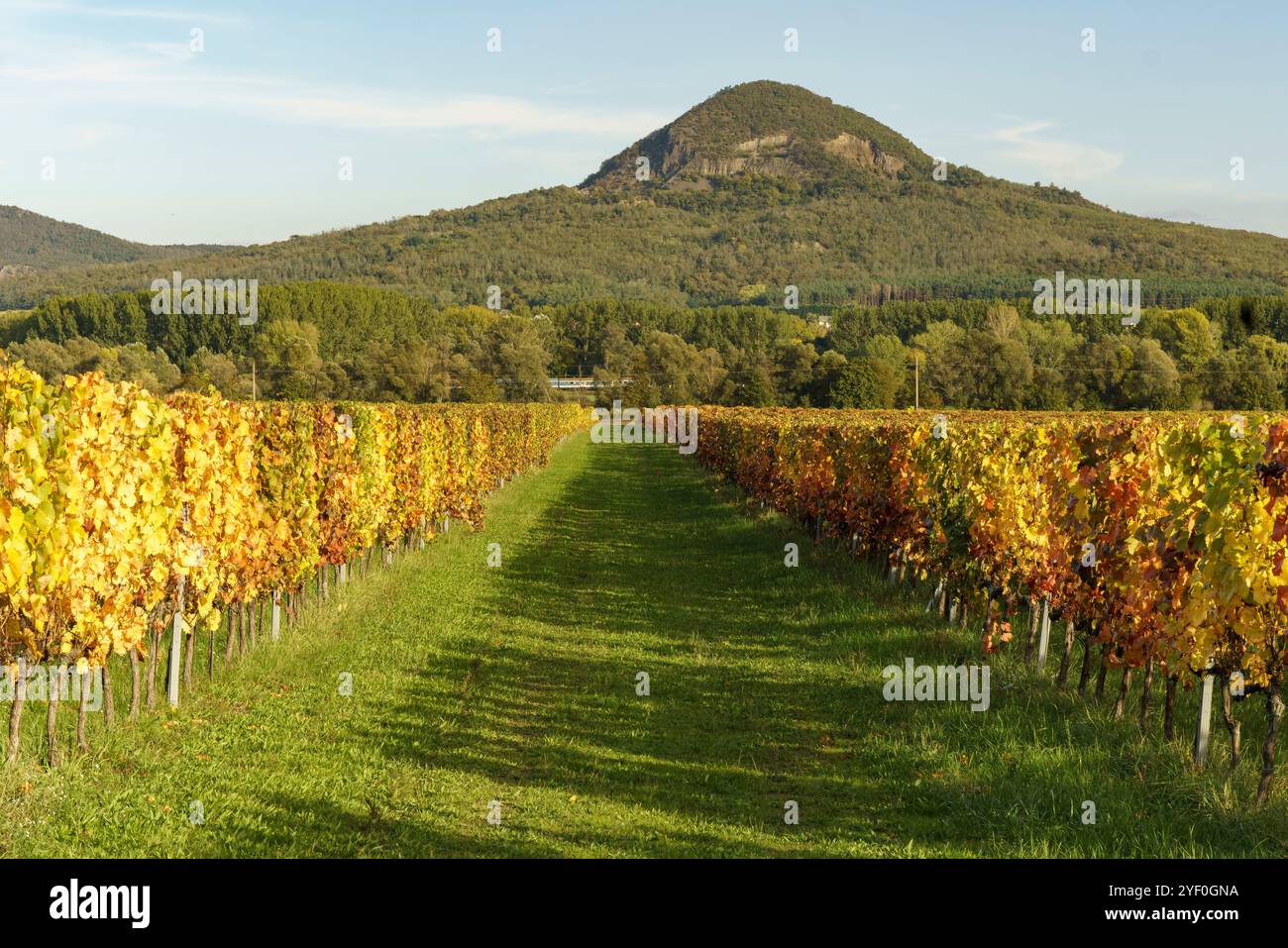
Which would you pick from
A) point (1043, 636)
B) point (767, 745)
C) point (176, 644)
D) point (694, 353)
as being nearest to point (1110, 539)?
point (1043, 636)

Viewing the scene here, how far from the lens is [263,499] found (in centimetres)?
1164

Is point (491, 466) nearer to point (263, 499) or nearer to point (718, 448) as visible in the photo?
point (718, 448)

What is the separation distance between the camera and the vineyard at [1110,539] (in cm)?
694

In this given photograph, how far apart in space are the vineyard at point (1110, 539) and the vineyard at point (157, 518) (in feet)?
23.6

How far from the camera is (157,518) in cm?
824

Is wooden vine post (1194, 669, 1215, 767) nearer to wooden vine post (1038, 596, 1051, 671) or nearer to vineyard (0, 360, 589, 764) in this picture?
wooden vine post (1038, 596, 1051, 671)

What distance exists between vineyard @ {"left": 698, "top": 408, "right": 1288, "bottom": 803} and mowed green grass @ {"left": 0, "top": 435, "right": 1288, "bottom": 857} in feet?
1.99

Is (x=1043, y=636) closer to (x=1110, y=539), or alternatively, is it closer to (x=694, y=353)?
(x=1110, y=539)

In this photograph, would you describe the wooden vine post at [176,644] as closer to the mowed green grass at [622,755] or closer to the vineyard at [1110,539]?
the mowed green grass at [622,755]

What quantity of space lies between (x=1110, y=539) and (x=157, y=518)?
305 inches

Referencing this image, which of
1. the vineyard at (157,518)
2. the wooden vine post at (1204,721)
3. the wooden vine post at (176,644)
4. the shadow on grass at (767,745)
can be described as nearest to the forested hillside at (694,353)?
the vineyard at (157,518)

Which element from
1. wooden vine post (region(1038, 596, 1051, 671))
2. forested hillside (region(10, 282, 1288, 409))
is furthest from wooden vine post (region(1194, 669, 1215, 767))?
forested hillside (region(10, 282, 1288, 409))
